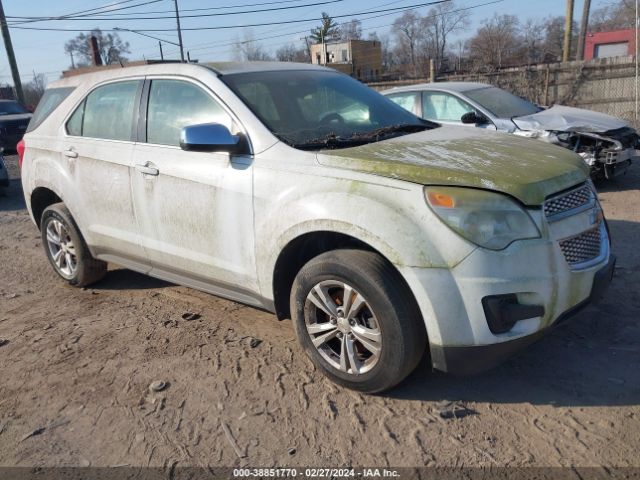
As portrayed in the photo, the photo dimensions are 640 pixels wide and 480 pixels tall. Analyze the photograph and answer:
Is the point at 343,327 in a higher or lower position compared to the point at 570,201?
lower

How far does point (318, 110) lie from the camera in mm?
3746

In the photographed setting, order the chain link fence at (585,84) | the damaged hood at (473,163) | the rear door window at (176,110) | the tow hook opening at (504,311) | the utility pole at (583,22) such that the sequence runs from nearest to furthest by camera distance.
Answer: the tow hook opening at (504,311)
the damaged hood at (473,163)
the rear door window at (176,110)
the chain link fence at (585,84)
the utility pole at (583,22)

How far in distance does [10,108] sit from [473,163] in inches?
729

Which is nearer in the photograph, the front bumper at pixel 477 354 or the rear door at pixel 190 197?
the front bumper at pixel 477 354

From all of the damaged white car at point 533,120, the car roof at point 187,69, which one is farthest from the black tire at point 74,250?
the damaged white car at point 533,120

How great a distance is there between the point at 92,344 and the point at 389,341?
7.61 feet

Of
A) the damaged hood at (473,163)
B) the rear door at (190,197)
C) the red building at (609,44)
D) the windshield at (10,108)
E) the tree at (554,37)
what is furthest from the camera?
the tree at (554,37)

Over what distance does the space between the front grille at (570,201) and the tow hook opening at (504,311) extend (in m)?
0.47

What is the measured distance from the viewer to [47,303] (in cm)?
477

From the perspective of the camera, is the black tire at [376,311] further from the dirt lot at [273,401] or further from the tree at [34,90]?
the tree at [34,90]

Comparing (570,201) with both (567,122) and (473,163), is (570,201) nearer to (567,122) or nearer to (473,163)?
(473,163)

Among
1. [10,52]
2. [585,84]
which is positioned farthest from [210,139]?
[10,52]

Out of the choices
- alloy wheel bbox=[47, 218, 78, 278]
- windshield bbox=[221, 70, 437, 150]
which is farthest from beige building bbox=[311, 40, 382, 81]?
windshield bbox=[221, 70, 437, 150]

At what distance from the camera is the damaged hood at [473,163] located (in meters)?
2.64
